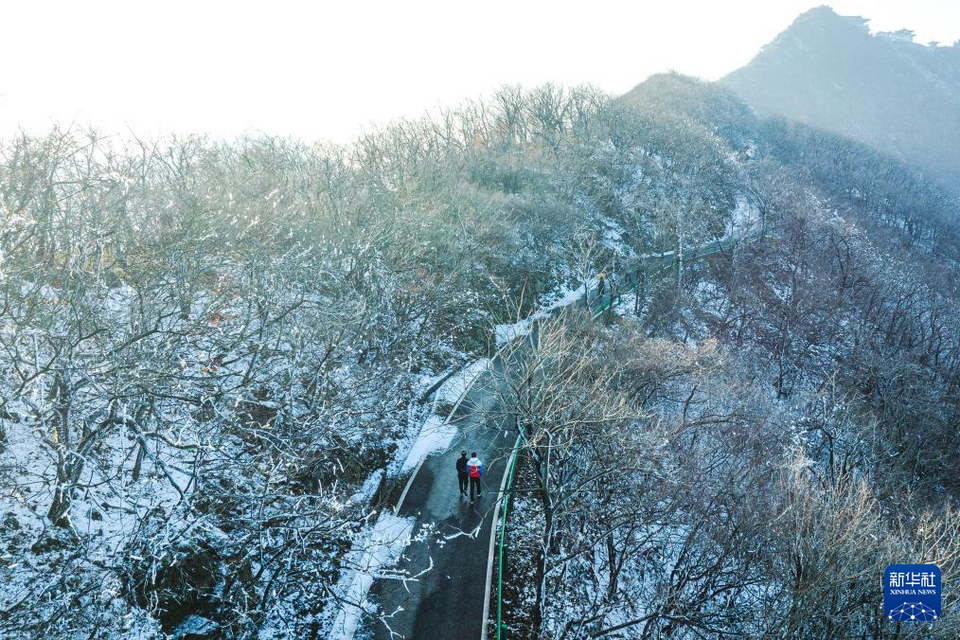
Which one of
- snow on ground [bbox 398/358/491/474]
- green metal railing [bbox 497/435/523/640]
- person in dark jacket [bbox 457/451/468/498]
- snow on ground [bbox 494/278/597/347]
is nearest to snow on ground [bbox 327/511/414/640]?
person in dark jacket [bbox 457/451/468/498]

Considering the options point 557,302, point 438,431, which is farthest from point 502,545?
point 557,302

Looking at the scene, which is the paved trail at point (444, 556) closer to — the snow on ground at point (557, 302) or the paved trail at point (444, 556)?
the paved trail at point (444, 556)

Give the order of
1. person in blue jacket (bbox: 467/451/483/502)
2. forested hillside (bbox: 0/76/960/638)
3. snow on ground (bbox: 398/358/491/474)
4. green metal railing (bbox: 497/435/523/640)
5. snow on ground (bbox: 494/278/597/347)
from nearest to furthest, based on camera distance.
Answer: forested hillside (bbox: 0/76/960/638) → green metal railing (bbox: 497/435/523/640) → person in blue jacket (bbox: 467/451/483/502) → snow on ground (bbox: 398/358/491/474) → snow on ground (bbox: 494/278/597/347)

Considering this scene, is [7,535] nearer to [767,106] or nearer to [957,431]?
[957,431]

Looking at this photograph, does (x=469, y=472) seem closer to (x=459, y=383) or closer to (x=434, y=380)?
(x=459, y=383)

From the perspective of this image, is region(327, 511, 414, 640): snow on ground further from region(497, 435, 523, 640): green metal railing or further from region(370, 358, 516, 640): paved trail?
region(497, 435, 523, 640): green metal railing
